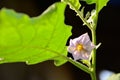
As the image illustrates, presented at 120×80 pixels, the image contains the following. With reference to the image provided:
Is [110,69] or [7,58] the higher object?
[7,58]

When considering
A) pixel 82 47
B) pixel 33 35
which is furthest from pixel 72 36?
pixel 33 35

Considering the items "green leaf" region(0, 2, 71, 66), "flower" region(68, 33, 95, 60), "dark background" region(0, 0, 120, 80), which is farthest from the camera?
"dark background" region(0, 0, 120, 80)

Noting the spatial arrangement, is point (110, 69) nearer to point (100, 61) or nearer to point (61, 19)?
point (100, 61)

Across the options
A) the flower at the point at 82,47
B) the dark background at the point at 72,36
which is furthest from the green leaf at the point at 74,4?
the dark background at the point at 72,36

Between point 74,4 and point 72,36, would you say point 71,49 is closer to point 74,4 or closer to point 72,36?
point 74,4

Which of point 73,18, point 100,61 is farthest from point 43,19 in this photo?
point 100,61

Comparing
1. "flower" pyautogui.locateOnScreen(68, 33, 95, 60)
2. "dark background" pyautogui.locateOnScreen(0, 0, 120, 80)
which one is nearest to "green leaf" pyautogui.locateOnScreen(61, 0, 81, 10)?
"flower" pyautogui.locateOnScreen(68, 33, 95, 60)

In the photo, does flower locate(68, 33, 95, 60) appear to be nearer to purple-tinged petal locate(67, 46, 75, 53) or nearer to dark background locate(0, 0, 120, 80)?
purple-tinged petal locate(67, 46, 75, 53)
